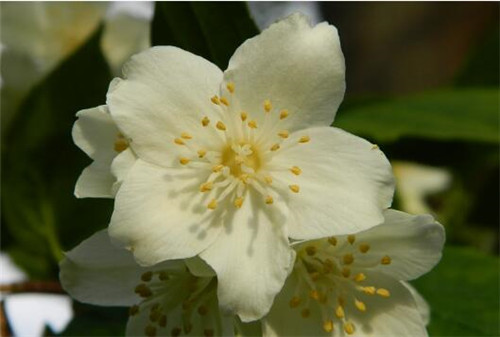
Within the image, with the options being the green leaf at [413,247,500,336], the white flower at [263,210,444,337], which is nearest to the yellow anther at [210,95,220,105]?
the white flower at [263,210,444,337]

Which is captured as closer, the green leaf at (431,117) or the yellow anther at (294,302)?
the yellow anther at (294,302)

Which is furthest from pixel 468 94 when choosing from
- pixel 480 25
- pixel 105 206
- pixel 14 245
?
pixel 480 25

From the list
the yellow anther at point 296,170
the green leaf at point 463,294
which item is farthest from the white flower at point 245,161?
the green leaf at point 463,294

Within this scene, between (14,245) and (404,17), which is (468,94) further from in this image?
(404,17)

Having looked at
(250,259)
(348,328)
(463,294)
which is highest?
(250,259)

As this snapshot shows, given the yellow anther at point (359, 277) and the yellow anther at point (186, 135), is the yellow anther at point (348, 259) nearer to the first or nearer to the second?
the yellow anther at point (359, 277)

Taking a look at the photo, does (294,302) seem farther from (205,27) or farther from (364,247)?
(205,27)

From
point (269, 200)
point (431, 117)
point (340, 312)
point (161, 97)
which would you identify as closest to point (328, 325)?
point (340, 312)

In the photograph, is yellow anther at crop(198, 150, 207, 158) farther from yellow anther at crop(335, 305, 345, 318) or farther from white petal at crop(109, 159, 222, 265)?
yellow anther at crop(335, 305, 345, 318)
